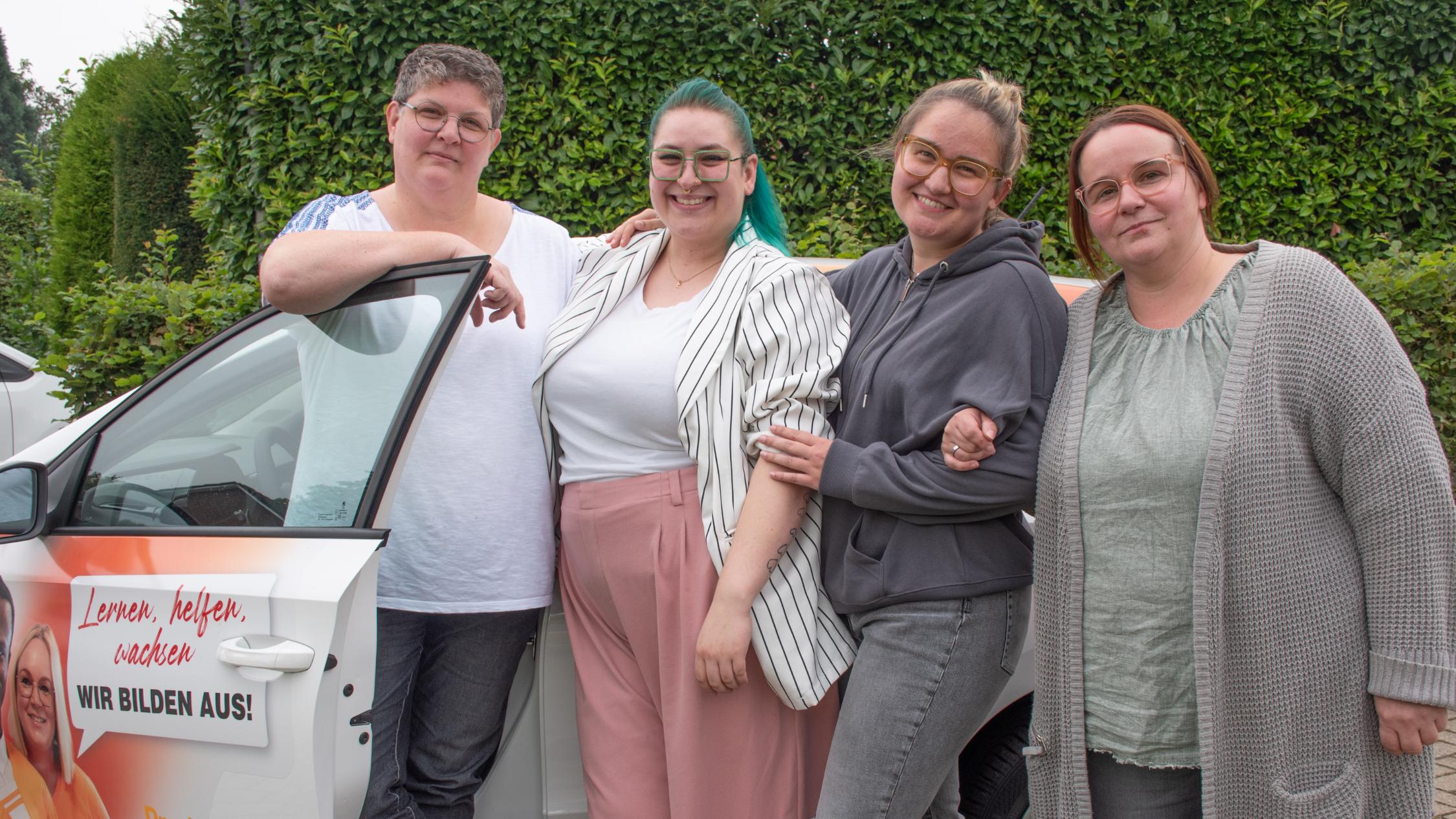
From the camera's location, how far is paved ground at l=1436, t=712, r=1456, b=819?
3.39 meters

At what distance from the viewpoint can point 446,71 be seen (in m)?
2.17

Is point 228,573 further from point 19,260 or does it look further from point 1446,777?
point 19,260

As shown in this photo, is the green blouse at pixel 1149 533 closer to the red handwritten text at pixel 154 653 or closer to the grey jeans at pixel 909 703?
the grey jeans at pixel 909 703

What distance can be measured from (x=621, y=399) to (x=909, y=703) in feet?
2.50

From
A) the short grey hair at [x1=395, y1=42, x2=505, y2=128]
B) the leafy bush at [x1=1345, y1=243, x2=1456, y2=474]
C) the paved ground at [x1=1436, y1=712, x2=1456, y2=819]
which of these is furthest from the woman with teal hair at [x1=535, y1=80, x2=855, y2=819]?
the leafy bush at [x1=1345, y1=243, x2=1456, y2=474]

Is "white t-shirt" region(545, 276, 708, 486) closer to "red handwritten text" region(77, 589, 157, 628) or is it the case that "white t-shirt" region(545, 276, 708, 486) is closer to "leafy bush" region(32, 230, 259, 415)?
"red handwritten text" region(77, 589, 157, 628)

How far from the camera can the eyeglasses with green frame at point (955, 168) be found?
196 centimetres

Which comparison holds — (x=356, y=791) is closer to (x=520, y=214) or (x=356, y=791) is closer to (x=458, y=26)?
(x=520, y=214)

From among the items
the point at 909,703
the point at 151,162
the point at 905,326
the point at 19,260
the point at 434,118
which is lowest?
the point at 909,703

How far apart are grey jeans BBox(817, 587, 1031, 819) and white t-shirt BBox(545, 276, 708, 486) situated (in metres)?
0.51

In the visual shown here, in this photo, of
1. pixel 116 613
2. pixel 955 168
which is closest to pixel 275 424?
pixel 116 613

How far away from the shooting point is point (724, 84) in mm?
5293

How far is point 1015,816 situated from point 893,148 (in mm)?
1486

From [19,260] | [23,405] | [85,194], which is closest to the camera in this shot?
[23,405]
